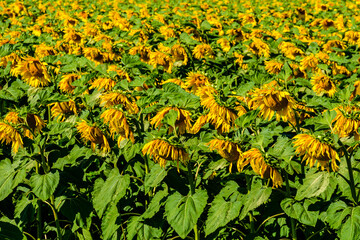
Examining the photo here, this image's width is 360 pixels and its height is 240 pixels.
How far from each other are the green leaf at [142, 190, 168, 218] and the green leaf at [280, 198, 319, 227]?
800mm

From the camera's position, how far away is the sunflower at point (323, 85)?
3450 mm

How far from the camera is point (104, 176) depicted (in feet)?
10.1

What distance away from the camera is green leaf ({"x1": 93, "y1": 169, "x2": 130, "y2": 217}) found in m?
2.56

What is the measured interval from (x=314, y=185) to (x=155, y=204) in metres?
1.02

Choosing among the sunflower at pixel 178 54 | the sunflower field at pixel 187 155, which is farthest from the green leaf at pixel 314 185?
the sunflower at pixel 178 54

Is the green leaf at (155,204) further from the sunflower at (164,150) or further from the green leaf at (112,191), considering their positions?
the sunflower at (164,150)

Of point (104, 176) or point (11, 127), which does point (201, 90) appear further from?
point (11, 127)

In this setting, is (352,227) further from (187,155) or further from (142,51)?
(142,51)

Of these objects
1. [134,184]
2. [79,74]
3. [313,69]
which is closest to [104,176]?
[134,184]

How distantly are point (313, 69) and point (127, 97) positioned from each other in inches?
82.8

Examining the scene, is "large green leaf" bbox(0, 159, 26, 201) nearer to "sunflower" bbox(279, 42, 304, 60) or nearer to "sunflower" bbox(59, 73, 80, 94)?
"sunflower" bbox(59, 73, 80, 94)

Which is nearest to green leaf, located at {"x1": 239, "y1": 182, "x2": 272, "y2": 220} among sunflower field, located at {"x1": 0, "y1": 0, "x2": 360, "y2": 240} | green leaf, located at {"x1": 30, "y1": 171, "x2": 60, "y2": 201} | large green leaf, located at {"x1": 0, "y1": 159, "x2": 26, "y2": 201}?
sunflower field, located at {"x1": 0, "y1": 0, "x2": 360, "y2": 240}

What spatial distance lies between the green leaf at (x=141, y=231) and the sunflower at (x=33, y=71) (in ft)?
5.38

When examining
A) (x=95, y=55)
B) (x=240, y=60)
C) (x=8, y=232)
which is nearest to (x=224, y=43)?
(x=240, y=60)
